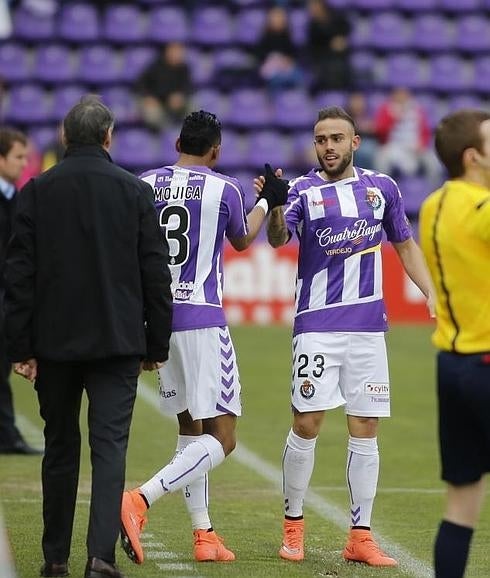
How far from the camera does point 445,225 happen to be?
17.3ft

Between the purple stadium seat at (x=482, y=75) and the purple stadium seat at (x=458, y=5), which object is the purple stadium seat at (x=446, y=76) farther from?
the purple stadium seat at (x=458, y=5)

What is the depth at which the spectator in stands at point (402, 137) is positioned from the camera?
21391 millimetres

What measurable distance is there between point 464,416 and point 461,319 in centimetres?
35

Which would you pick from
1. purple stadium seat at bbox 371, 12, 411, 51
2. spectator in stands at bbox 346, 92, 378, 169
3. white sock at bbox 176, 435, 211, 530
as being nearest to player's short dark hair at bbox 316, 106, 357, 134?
→ white sock at bbox 176, 435, 211, 530

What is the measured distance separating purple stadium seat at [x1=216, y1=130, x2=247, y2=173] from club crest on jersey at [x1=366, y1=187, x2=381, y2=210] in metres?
14.1

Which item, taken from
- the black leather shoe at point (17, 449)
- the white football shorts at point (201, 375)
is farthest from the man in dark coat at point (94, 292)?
the black leather shoe at point (17, 449)

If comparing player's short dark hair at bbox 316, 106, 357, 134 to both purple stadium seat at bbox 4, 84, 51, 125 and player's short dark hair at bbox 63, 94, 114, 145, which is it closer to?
player's short dark hair at bbox 63, 94, 114, 145

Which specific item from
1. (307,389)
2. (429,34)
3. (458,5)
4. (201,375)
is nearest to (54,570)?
(201,375)

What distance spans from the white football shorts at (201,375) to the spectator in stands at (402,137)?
48.6 ft

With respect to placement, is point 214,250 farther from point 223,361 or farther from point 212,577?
point 212,577

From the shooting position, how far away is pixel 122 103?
2197 cm

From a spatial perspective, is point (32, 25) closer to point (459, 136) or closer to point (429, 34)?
point (429, 34)

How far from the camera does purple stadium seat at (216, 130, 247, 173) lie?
849 inches

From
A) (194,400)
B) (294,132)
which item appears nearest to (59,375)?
(194,400)
